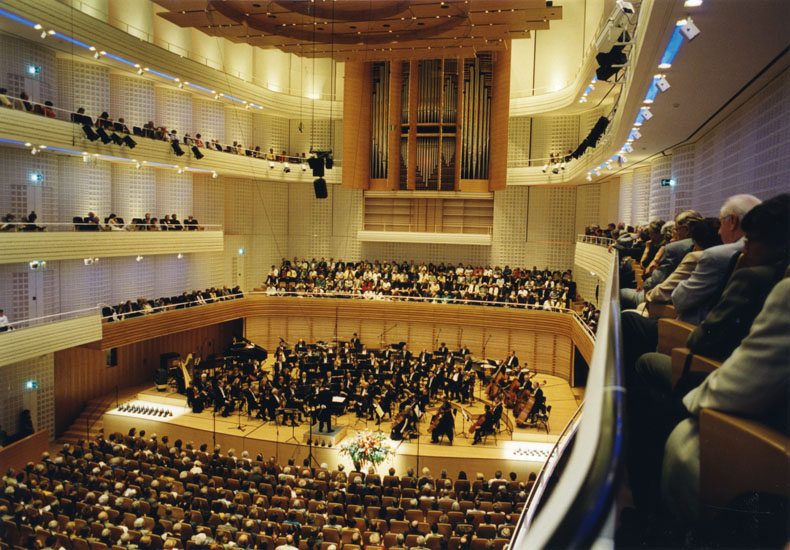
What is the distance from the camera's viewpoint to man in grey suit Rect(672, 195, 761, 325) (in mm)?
Result: 2816

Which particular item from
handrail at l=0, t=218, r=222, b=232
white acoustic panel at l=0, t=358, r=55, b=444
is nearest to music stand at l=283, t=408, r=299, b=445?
white acoustic panel at l=0, t=358, r=55, b=444

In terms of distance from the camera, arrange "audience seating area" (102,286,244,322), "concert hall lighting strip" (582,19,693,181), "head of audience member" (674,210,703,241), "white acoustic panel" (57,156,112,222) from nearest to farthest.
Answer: "head of audience member" (674,210,703,241)
"concert hall lighting strip" (582,19,693,181)
"audience seating area" (102,286,244,322)
"white acoustic panel" (57,156,112,222)

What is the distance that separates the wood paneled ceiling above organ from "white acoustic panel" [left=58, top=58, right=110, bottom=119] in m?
3.36

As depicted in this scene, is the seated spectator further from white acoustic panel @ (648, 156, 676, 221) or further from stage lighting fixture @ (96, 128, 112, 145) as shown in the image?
white acoustic panel @ (648, 156, 676, 221)

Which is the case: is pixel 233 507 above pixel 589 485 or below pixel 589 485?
below

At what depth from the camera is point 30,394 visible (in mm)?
16719

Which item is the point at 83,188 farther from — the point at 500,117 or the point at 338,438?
the point at 500,117

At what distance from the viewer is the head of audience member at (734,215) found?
2.83 m

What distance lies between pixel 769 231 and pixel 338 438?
45.6ft

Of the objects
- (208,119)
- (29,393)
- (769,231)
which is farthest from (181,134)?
(769,231)

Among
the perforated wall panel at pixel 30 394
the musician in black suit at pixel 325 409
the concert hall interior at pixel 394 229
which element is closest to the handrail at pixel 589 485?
the concert hall interior at pixel 394 229

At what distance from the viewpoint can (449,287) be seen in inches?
939

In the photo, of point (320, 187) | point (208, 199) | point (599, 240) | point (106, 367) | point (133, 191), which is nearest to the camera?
point (599, 240)

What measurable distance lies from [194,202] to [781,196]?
24428mm
